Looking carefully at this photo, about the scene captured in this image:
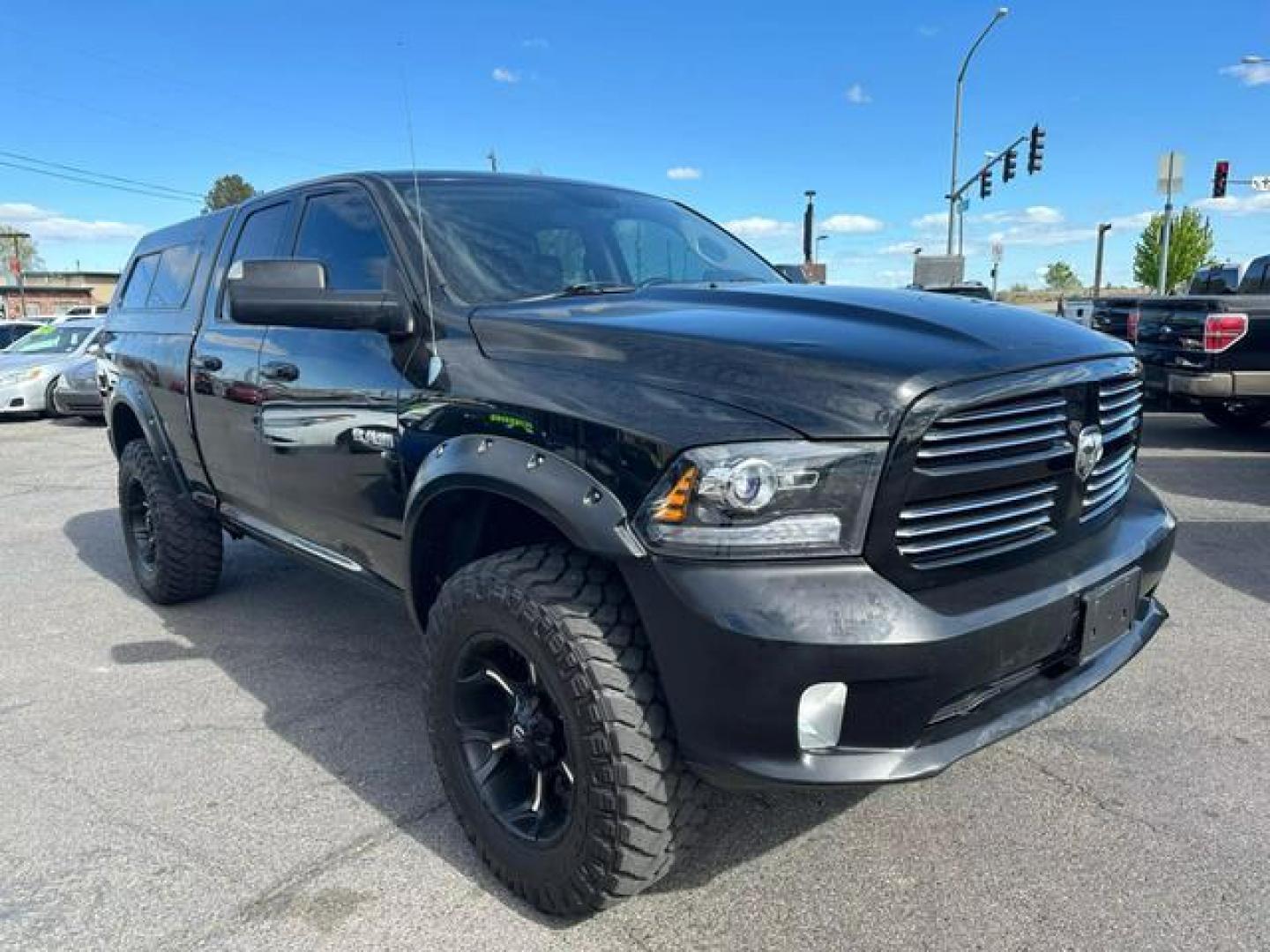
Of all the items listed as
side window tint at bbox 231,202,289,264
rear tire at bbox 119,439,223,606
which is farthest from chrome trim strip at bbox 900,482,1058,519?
rear tire at bbox 119,439,223,606

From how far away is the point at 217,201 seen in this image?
5466 cm

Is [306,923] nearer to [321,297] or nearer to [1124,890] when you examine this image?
[321,297]

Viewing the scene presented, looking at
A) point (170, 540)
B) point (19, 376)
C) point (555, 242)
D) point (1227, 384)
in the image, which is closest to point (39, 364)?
point (19, 376)

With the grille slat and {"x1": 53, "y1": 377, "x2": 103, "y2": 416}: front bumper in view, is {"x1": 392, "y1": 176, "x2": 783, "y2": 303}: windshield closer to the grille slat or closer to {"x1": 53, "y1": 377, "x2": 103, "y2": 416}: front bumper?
the grille slat

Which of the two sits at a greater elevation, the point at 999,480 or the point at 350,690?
the point at 999,480

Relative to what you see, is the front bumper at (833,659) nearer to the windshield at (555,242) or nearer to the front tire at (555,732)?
the front tire at (555,732)

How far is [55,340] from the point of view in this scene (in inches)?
585

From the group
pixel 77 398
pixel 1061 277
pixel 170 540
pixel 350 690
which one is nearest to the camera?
pixel 350 690

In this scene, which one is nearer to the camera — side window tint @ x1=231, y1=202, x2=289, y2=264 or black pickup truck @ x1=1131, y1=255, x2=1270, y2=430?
side window tint @ x1=231, y1=202, x2=289, y2=264

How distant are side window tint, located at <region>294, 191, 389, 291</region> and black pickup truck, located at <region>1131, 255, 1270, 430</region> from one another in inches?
293

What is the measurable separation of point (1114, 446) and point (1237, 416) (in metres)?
8.59

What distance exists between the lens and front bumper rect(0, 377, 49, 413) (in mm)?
13555

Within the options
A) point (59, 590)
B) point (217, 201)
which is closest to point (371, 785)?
point (59, 590)

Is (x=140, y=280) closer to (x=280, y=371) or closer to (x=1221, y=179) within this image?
(x=280, y=371)
